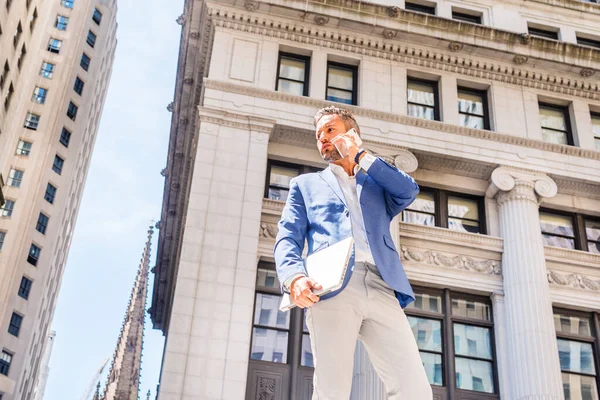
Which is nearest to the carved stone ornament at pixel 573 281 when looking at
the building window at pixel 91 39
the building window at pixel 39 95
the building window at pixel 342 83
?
the building window at pixel 342 83

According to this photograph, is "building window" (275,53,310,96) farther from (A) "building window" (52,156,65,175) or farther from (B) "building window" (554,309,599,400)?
(A) "building window" (52,156,65,175)

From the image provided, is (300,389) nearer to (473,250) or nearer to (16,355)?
(473,250)

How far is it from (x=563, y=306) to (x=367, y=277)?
17.4 metres

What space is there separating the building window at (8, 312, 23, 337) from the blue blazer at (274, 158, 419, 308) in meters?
57.3

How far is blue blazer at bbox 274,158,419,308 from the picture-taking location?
511cm

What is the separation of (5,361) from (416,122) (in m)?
44.7

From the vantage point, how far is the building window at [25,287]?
59375 mm

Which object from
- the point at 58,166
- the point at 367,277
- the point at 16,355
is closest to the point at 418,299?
the point at 367,277

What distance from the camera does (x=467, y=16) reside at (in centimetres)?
2609

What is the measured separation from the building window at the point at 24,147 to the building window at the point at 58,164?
2431mm

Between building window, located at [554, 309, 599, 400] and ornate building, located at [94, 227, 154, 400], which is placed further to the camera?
ornate building, located at [94, 227, 154, 400]

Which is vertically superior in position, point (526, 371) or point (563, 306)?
point (563, 306)

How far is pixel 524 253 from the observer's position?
2048cm

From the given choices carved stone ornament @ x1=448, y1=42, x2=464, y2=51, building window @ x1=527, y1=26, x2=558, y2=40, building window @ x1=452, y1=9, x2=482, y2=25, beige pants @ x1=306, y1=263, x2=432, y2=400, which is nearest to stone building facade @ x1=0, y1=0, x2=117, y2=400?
building window @ x1=452, y1=9, x2=482, y2=25
